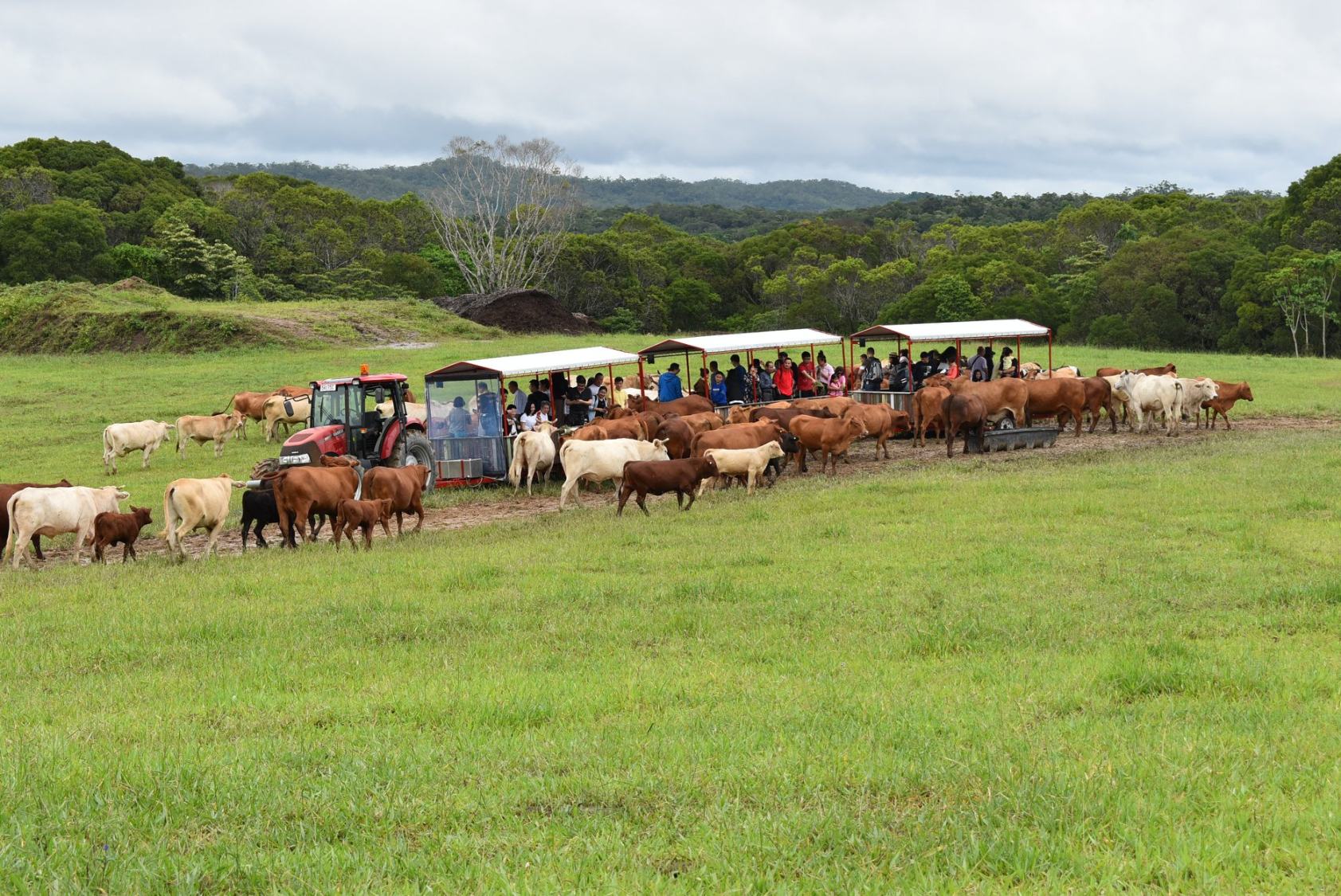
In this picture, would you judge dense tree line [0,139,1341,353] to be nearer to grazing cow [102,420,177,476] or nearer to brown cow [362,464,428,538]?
grazing cow [102,420,177,476]

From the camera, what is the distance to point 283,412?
1092 inches

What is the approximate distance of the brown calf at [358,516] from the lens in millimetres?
14547

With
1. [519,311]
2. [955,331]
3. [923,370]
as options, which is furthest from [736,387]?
[519,311]

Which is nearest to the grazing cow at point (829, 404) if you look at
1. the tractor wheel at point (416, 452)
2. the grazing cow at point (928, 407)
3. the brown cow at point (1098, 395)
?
the grazing cow at point (928, 407)

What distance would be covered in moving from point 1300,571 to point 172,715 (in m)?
9.17

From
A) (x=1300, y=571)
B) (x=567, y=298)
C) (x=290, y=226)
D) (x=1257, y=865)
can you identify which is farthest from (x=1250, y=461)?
(x=290, y=226)

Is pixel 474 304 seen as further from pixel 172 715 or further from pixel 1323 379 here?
pixel 172 715

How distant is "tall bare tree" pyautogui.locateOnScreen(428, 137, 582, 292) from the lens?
70188mm

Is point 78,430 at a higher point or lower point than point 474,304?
lower

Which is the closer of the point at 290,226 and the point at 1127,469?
the point at 1127,469

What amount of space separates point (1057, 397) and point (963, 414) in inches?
139

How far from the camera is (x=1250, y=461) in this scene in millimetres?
18328

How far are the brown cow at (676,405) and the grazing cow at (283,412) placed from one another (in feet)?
28.4

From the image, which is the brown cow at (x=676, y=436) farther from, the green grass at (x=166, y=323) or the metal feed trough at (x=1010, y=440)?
the green grass at (x=166, y=323)
